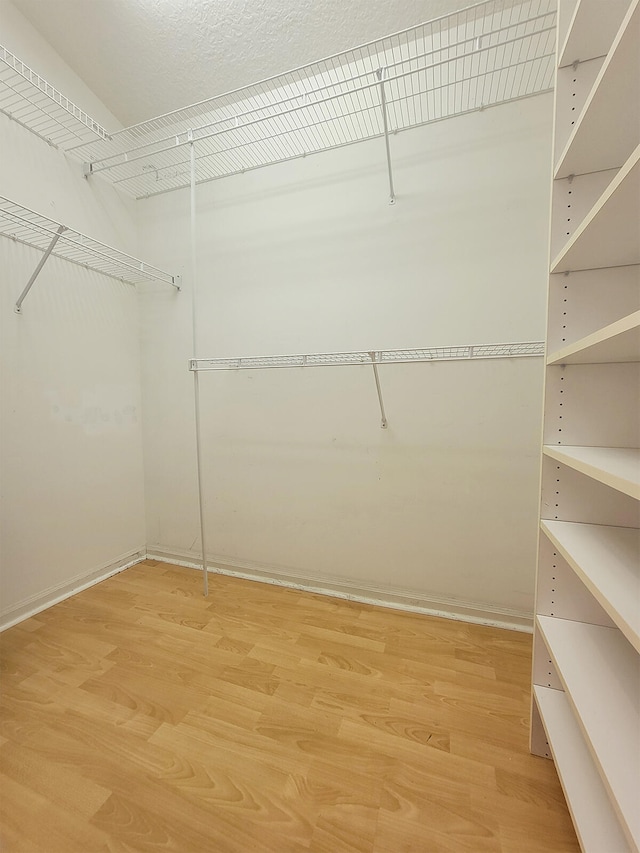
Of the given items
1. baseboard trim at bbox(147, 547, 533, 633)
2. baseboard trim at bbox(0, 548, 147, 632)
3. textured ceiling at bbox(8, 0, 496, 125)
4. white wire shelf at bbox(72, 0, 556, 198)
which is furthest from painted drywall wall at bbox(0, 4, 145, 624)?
baseboard trim at bbox(147, 547, 533, 633)

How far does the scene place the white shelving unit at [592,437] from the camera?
0.58 meters

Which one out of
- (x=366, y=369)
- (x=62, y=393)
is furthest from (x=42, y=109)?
(x=366, y=369)

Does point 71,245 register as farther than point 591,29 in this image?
Yes

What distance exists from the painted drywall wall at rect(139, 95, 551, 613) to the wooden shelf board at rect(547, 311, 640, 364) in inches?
26.2

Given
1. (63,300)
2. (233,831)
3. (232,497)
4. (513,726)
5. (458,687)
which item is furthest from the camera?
(232,497)

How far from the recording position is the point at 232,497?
1933mm

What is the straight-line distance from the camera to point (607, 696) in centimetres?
65

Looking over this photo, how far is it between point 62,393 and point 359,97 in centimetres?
191

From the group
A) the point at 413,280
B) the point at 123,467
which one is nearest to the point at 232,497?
the point at 123,467

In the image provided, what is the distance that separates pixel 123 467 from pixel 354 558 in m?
1.38

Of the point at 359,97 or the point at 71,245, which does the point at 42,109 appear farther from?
the point at 359,97

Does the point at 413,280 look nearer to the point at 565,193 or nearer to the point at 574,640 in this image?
the point at 565,193

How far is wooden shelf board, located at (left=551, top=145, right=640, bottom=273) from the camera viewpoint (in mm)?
508

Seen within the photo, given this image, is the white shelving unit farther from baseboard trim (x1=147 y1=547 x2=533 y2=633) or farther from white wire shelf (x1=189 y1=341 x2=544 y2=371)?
baseboard trim (x1=147 y1=547 x2=533 y2=633)
